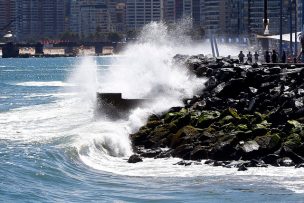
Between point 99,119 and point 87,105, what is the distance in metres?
10.9

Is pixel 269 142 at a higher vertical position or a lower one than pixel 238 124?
lower

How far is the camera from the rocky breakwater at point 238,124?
71.4ft

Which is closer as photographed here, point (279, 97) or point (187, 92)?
point (279, 97)

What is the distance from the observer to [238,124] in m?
25.0

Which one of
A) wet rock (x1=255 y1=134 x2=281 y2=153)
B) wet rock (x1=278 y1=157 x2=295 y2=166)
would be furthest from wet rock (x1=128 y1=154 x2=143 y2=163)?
wet rock (x1=278 y1=157 x2=295 y2=166)

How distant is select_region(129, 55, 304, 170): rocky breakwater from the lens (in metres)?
21.8

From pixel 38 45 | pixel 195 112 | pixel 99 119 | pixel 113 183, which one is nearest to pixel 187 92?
pixel 99 119

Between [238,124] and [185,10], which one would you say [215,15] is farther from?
[238,124]

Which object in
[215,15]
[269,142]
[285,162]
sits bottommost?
[285,162]

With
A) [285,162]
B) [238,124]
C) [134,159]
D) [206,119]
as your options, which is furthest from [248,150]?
[206,119]

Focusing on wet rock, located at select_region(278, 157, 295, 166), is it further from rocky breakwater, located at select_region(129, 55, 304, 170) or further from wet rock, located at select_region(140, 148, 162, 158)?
wet rock, located at select_region(140, 148, 162, 158)

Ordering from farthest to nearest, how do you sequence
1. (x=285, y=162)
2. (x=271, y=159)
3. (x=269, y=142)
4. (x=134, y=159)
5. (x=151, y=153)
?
(x=151, y=153) < (x=134, y=159) < (x=269, y=142) < (x=271, y=159) < (x=285, y=162)

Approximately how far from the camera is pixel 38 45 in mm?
196375

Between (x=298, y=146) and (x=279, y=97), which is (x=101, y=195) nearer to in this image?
(x=298, y=146)
